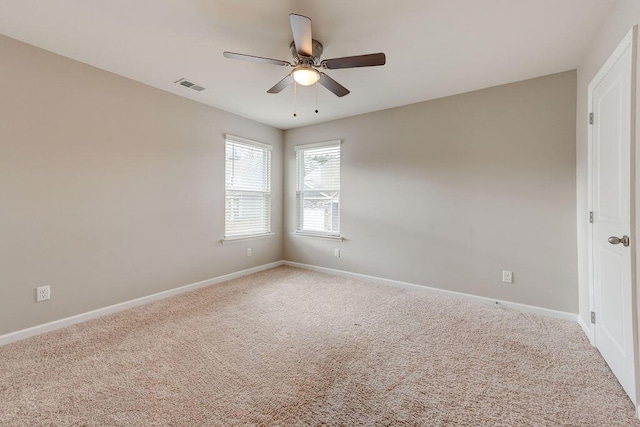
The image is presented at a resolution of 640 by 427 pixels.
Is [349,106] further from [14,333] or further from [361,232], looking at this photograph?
[14,333]

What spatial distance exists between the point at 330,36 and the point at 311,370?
2.54 m

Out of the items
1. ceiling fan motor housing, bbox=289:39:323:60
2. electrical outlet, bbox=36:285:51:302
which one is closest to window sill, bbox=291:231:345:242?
ceiling fan motor housing, bbox=289:39:323:60

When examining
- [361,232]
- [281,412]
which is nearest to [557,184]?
[361,232]

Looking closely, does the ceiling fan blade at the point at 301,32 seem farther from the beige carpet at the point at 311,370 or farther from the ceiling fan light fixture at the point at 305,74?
the beige carpet at the point at 311,370

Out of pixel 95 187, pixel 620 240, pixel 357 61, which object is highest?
pixel 357 61

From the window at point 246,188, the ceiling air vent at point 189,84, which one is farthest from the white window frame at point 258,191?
the ceiling air vent at point 189,84

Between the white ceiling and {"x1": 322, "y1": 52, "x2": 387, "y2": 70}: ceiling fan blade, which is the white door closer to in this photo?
the white ceiling

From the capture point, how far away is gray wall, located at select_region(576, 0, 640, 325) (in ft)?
6.16

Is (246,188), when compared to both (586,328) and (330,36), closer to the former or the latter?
(330,36)

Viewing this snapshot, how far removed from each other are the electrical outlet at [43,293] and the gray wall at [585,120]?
4.78m

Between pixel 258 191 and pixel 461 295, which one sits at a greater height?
pixel 258 191

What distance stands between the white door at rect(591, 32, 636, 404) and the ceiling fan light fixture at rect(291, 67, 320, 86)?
1.96m

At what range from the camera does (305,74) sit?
7.07 ft

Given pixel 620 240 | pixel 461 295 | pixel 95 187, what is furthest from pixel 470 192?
pixel 95 187
